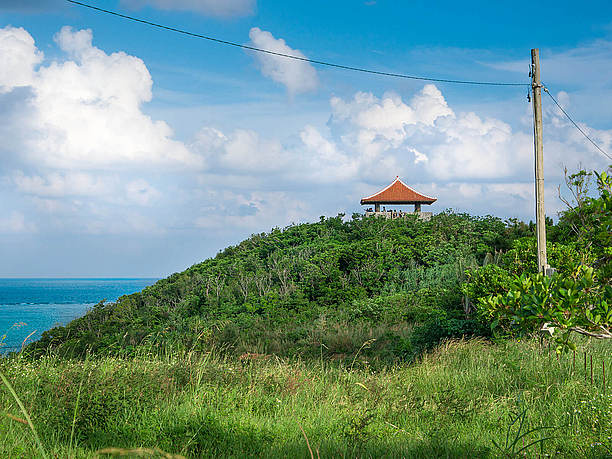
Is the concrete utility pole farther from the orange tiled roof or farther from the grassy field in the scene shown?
the orange tiled roof

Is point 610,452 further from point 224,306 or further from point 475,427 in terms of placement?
point 224,306

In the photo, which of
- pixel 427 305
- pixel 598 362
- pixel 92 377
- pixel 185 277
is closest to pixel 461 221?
pixel 427 305

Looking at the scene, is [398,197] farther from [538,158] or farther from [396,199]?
[538,158]

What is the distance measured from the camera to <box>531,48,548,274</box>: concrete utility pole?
10148 millimetres

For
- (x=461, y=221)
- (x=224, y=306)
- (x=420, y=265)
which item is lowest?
(x=224, y=306)

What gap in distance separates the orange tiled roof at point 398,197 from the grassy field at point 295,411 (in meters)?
22.4

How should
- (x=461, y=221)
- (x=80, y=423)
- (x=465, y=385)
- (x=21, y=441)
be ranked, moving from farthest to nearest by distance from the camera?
(x=461, y=221)
(x=465, y=385)
(x=80, y=423)
(x=21, y=441)

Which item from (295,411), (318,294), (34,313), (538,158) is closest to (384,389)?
(295,411)

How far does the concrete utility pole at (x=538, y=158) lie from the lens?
10148mm

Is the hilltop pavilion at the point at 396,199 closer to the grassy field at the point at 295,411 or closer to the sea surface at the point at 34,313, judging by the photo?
the sea surface at the point at 34,313

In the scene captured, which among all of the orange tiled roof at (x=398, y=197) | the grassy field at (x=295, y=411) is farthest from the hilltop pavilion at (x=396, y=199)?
the grassy field at (x=295, y=411)

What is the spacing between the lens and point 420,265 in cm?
2102

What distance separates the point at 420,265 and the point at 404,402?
15.8 m

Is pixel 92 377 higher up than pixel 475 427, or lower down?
higher up
